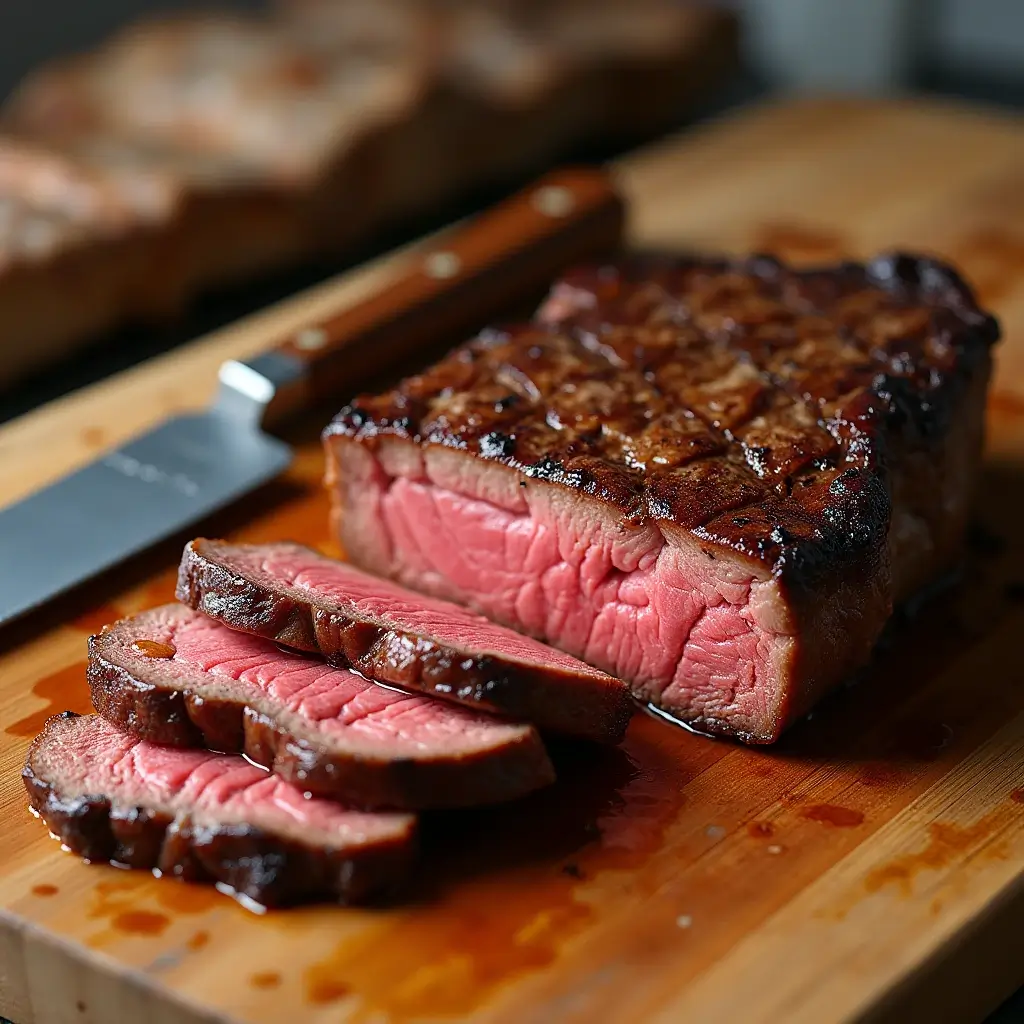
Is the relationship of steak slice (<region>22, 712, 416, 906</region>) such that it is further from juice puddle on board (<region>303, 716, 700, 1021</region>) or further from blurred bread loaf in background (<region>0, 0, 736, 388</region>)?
blurred bread loaf in background (<region>0, 0, 736, 388</region>)

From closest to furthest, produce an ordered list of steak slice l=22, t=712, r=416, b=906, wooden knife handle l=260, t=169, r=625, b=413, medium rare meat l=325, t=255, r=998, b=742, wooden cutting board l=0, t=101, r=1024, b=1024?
wooden cutting board l=0, t=101, r=1024, b=1024 < steak slice l=22, t=712, r=416, b=906 < medium rare meat l=325, t=255, r=998, b=742 < wooden knife handle l=260, t=169, r=625, b=413

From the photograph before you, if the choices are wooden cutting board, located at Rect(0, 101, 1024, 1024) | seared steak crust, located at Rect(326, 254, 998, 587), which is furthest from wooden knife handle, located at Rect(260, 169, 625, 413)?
wooden cutting board, located at Rect(0, 101, 1024, 1024)

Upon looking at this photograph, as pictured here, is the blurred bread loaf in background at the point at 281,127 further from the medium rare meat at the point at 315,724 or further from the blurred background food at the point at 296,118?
the medium rare meat at the point at 315,724

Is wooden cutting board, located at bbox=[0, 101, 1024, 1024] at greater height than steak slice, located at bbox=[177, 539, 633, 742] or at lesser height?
lesser

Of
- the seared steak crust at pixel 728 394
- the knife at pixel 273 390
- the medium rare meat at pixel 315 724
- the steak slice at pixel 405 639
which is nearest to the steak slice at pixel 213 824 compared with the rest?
the medium rare meat at pixel 315 724

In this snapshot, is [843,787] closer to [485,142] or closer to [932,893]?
[932,893]

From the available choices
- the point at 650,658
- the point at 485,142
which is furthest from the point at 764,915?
the point at 485,142
